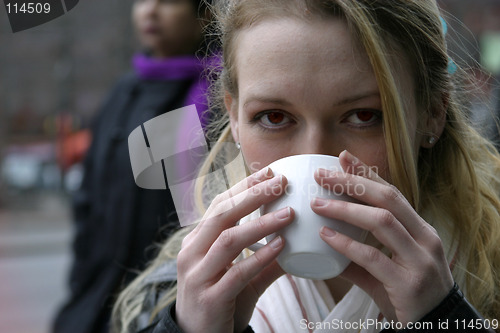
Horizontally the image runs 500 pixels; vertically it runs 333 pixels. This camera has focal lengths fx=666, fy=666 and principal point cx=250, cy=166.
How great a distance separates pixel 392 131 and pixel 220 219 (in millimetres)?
454

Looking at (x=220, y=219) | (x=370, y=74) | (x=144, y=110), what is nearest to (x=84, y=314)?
(x=144, y=110)

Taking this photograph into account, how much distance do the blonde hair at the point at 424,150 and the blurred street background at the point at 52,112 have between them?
8418 mm

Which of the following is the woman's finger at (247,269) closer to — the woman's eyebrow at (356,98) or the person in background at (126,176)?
the woman's eyebrow at (356,98)

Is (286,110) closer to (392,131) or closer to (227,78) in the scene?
(392,131)

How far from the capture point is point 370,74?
1.51 metres

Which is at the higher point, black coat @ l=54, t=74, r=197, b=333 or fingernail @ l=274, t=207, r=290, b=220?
black coat @ l=54, t=74, r=197, b=333

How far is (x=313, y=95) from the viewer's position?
1.49 metres

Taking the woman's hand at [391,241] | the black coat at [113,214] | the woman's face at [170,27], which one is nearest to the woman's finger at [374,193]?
the woman's hand at [391,241]

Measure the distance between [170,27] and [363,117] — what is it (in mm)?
1849

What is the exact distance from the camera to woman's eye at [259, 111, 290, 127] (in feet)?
5.14

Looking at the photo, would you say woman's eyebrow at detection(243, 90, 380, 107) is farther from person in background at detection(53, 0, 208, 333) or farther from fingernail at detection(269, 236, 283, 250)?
person in background at detection(53, 0, 208, 333)

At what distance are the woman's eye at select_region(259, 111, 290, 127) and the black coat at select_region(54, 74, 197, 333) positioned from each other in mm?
1272

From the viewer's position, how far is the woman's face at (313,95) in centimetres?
149

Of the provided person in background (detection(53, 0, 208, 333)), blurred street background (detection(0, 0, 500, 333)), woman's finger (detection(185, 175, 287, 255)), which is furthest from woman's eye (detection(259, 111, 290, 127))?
blurred street background (detection(0, 0, 500, 333))
